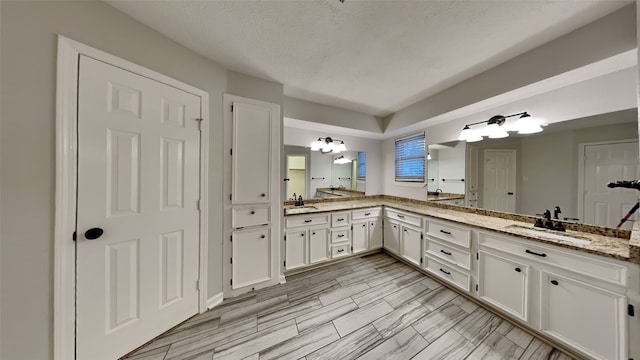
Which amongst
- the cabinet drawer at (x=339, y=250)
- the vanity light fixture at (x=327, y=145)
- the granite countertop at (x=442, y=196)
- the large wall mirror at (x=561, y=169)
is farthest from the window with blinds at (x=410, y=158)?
the cabinet drawer at (x=339, y=250)

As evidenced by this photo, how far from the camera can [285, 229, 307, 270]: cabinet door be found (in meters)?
2.49

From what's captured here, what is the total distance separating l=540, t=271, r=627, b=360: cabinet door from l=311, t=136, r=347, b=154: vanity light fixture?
2.77m

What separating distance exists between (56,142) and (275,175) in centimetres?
157

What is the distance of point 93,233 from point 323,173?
270 centimetres

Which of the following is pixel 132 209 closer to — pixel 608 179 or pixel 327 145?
pixel 327 145

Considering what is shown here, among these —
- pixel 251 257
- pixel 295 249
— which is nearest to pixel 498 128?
pixel 295 249

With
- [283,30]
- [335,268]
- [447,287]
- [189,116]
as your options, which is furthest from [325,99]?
[447,287]

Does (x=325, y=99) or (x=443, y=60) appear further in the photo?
(x=325, y=99)

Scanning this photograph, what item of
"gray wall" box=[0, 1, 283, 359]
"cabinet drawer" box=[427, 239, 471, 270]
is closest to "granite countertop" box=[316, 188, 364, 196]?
"cabinet drawer" box=[427, 239, 471, 270]

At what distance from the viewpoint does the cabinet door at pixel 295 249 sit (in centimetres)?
249

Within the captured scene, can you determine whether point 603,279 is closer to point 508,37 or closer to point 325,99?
point 508,37

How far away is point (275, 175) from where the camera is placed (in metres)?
2.30

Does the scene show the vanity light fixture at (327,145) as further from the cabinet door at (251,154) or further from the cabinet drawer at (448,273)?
the cabinet drawer at (448,273)

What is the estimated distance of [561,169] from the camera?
193 cm
